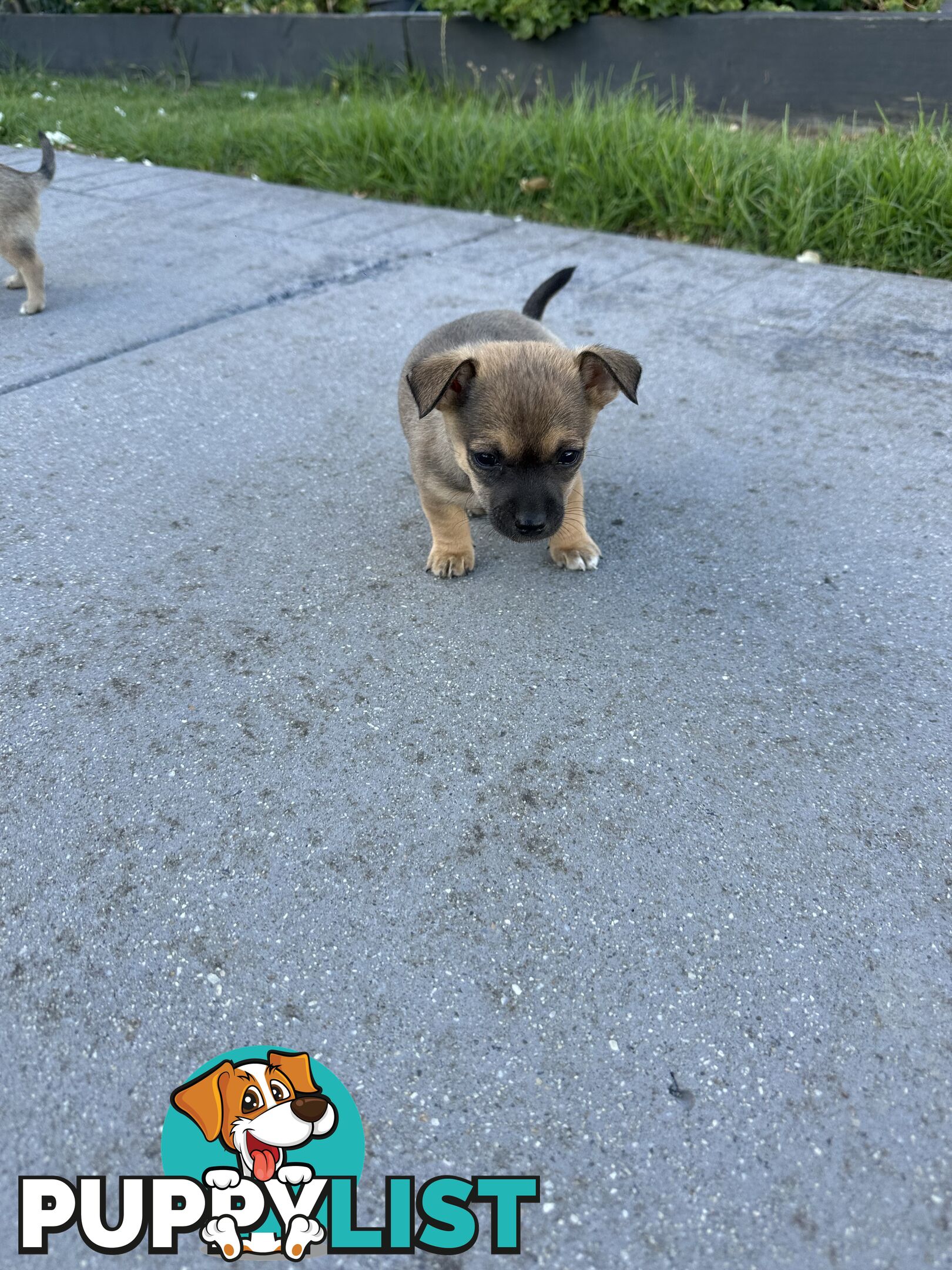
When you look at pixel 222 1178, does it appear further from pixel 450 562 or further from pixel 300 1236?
pixel 450 562

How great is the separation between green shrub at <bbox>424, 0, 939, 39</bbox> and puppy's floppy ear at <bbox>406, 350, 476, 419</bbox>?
5279mm

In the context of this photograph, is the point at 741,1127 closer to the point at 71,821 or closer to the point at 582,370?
the point at 71,821

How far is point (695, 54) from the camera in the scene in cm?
651

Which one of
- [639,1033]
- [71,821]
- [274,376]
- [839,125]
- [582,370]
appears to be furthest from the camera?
[839,125]

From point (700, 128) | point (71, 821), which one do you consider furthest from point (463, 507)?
point (700, 128)

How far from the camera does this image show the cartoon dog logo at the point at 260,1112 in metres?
1.52

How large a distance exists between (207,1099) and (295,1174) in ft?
0.60

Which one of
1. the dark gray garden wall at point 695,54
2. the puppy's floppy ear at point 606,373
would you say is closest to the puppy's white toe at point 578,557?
the puppy's floppy ear at point 606,373

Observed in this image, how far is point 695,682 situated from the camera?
2.44 metres

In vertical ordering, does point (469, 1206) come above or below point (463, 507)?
below

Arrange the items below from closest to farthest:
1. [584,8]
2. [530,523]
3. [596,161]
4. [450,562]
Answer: [530,523] → [450,562] → [596,161] → [584,8]

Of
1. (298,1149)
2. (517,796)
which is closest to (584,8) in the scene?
(517,796)

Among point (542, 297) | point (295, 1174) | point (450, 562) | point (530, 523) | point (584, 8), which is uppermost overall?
point (584, 8)

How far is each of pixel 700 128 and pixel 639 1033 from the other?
538cm
